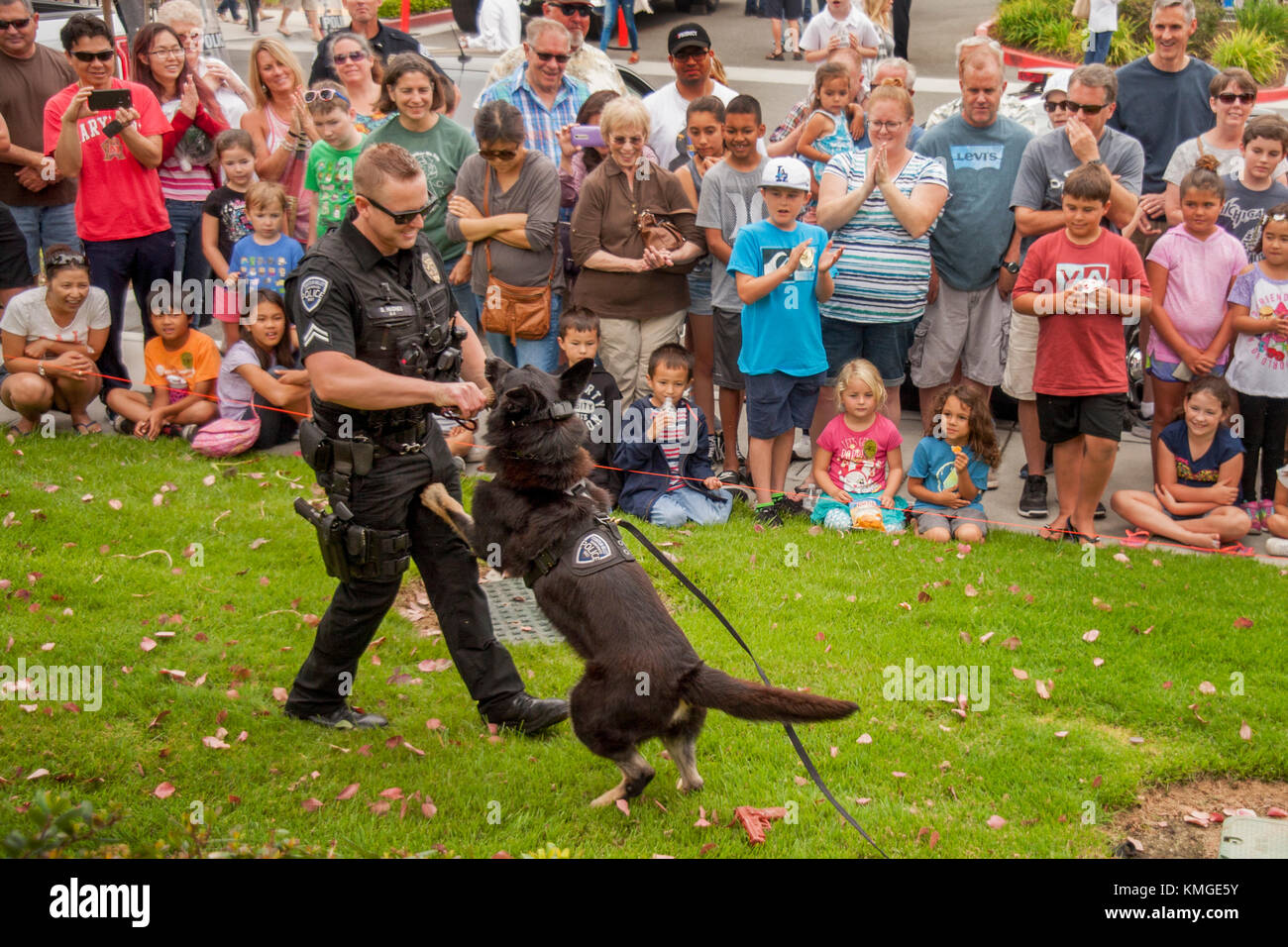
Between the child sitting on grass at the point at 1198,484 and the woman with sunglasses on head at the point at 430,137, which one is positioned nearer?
the child sitting on grass at the point at 1198,484

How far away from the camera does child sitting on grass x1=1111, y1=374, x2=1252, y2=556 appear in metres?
7.08

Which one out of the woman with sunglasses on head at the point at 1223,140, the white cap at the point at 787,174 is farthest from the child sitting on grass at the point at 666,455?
the woman with sunglasses on head at the point at 1223,140

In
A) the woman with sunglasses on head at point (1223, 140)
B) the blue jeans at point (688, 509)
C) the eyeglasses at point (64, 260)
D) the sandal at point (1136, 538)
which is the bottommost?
the sandal at point (1136, 538)

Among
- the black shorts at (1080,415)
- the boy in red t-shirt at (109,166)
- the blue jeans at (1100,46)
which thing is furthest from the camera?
the blue jeans at (1100,46)

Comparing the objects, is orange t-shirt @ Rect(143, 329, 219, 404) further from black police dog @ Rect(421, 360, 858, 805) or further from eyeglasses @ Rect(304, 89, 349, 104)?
black police dog @ Rect(421, 360, 858, 805)

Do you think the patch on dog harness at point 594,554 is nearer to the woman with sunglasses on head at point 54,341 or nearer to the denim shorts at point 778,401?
the denim shorts at point 778,401

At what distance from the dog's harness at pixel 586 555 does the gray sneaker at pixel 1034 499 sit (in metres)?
3.92

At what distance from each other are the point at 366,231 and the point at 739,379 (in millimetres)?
3798

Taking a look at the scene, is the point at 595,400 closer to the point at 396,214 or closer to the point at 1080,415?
the point at 1080,415

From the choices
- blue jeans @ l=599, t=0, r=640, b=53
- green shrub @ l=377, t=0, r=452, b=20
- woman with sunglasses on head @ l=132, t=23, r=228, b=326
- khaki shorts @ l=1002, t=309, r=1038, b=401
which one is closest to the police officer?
khaki shorts @ l=1002, t=309, r=1038, b=401

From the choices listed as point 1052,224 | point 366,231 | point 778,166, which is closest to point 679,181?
point 778,166

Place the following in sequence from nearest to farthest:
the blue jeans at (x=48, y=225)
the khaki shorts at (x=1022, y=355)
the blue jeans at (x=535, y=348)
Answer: the khaki shorts at (x=1022, y=355), the blue jeans at (x=535, y=348), the blue jeans at (x=48, y=225)

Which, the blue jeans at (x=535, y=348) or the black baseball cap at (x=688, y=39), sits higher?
the black baseball cap at (x=688, y=39)

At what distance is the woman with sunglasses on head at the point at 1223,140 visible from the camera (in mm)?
7980
